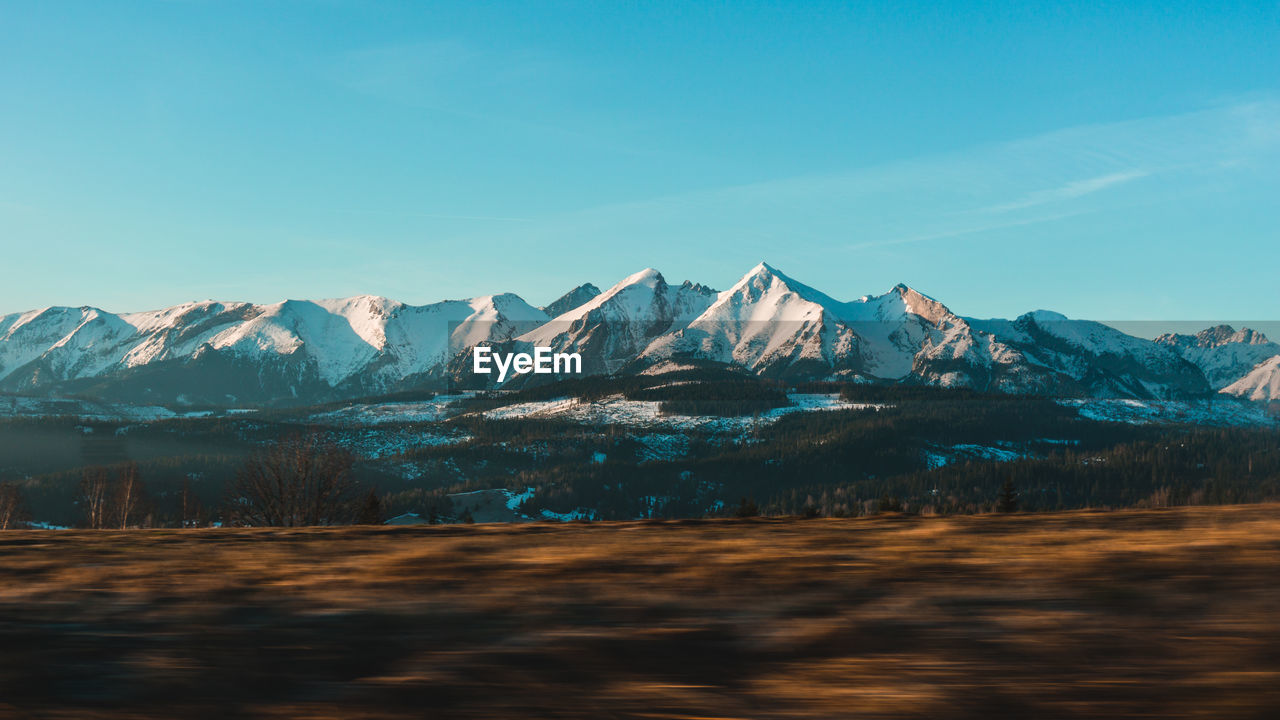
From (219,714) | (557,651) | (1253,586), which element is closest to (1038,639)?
(1253,586)

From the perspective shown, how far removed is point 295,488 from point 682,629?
6132 cm

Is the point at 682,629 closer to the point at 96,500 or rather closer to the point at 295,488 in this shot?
the point at 295,488

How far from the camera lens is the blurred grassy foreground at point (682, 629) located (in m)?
4.63

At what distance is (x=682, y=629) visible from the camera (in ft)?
18.8

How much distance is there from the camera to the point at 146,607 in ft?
21.9

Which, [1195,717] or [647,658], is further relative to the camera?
[647,658]

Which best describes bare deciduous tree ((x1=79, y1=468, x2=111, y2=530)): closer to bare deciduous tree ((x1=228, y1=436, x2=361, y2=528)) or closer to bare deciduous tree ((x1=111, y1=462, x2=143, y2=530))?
bare deciduous tree ((x1=111, y1=462, x2=143, y2=530))

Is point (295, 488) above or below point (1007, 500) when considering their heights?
above

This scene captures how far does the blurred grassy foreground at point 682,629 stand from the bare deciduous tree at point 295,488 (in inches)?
2097

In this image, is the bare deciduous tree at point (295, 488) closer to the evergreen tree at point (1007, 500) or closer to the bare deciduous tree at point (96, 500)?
the bare deciduous tree at point (96, 500)

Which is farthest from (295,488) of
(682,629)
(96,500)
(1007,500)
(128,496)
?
(1007,500)

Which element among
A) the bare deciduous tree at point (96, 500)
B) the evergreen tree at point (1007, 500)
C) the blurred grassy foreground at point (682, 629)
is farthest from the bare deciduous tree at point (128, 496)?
the blurred grassy foreground at point (682, 629)

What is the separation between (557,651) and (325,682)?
54.0 inches

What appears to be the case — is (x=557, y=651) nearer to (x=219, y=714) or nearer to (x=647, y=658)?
(x=647, y=658)
